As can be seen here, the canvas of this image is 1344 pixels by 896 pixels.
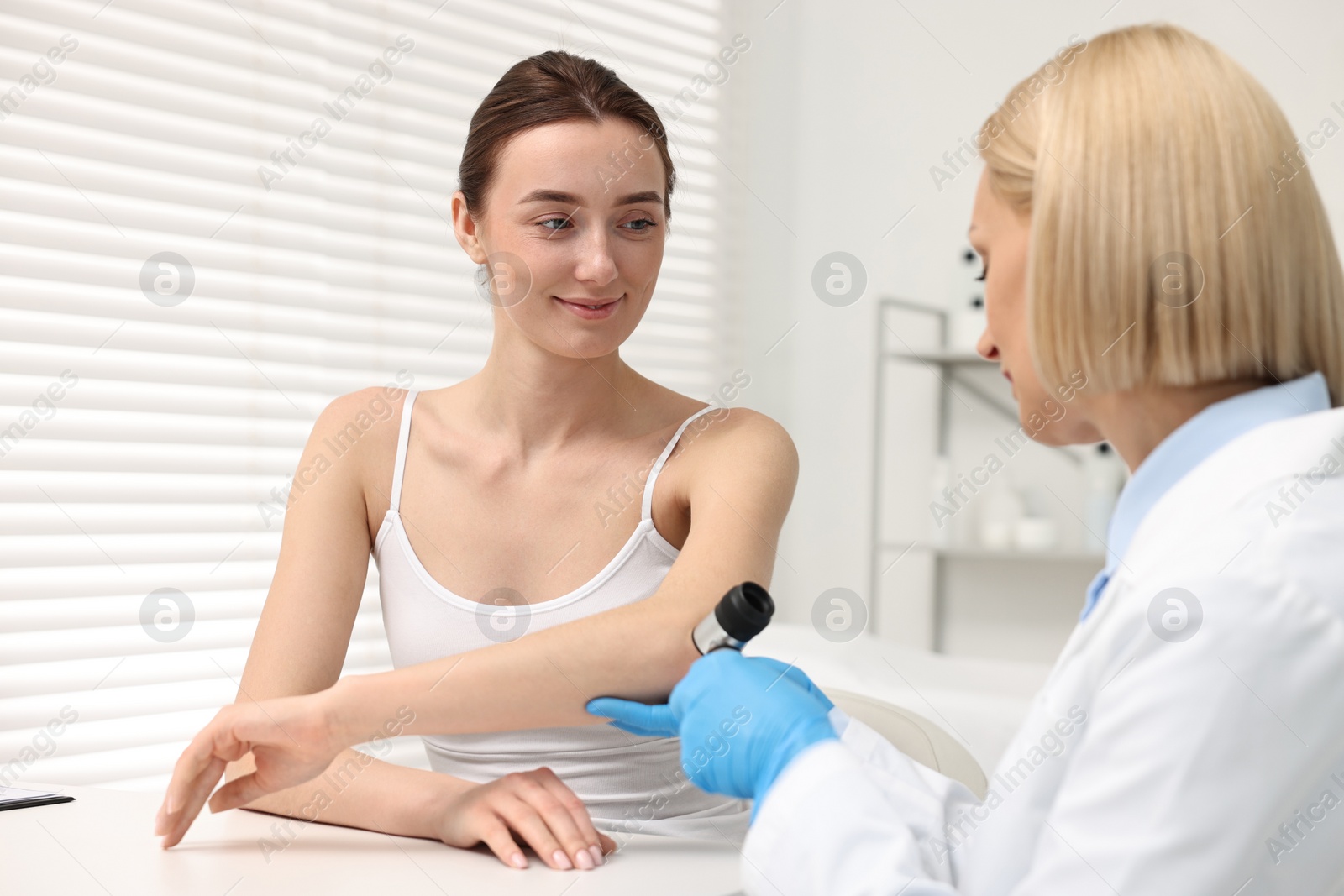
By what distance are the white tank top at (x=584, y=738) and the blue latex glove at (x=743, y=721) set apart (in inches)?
12.5

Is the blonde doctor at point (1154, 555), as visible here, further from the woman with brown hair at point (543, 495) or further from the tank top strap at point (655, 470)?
the tank top strap at point (655, 470)

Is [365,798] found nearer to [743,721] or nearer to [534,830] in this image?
[534,830]

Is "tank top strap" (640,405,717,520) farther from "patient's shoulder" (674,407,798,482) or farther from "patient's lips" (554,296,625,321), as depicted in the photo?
"patient's lips" (554,296,625,321)

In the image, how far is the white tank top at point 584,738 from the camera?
104cm

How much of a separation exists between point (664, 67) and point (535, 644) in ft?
6.68

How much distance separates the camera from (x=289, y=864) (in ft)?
2.36

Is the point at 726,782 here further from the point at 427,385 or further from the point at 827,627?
the point at 827,627

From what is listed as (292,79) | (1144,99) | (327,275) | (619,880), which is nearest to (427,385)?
(327,275)

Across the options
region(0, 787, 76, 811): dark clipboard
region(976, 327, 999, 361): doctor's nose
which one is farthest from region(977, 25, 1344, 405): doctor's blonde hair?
region(0, 787, 76, 811): dark clipboard

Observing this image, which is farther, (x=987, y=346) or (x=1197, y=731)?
(x=987, y=346)

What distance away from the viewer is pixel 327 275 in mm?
1858

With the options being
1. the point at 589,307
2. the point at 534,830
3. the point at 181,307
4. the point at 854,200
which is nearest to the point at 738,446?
the point at 589,307

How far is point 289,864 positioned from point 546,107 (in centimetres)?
74

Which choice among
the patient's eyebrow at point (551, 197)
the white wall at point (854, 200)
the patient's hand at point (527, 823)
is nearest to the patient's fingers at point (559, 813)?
the patient's hand at point (527, 823)
